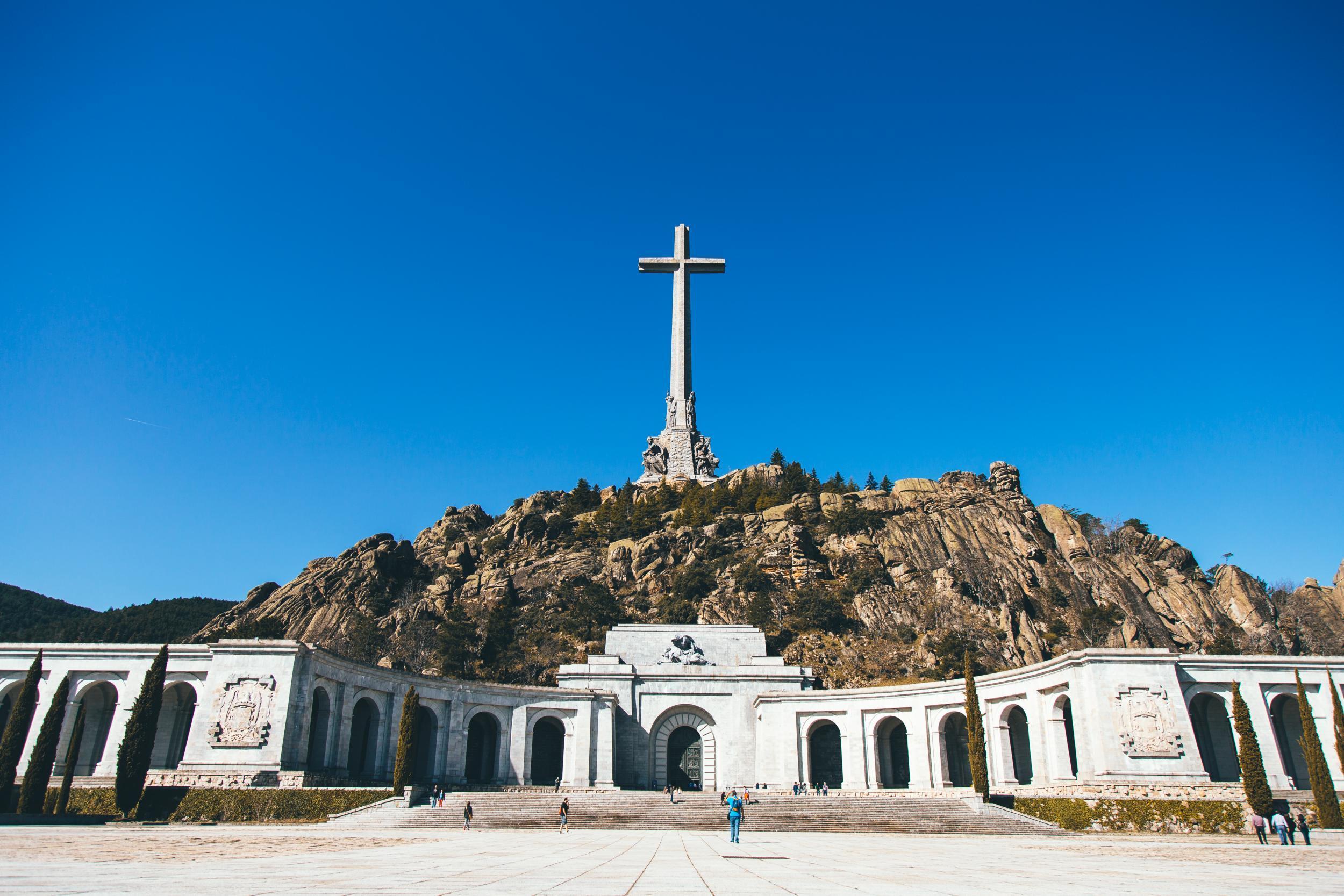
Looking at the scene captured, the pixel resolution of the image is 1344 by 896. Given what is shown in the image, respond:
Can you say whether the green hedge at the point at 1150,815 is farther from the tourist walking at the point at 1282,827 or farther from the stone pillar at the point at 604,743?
the stone pillar at the point at 604,743

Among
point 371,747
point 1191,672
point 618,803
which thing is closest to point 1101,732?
point 1191,672

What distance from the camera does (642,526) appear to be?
3474 inches

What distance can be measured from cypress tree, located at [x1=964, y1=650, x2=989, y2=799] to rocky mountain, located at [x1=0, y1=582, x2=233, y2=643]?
71.4 metres

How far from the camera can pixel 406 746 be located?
34.8m

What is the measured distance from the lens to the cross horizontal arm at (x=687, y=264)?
99875 millimetres

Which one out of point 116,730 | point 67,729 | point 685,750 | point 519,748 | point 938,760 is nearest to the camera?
point 116,730

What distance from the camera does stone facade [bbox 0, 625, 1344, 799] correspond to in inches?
1313

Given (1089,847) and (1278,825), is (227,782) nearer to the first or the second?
(1089,847)

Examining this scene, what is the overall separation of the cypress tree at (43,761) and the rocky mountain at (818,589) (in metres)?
36.1

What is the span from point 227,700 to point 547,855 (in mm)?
22862

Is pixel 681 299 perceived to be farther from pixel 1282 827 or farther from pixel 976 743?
pixel 1282 827

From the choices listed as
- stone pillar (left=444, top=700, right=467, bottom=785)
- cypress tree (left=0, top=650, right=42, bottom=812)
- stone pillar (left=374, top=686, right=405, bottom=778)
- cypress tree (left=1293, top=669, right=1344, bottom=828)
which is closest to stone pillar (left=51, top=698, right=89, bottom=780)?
cypress tree (left=0, top=650, right=42, bottom=812)

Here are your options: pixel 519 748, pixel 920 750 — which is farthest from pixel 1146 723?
pixel 519 748

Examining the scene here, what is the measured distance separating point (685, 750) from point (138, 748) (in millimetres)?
28704
